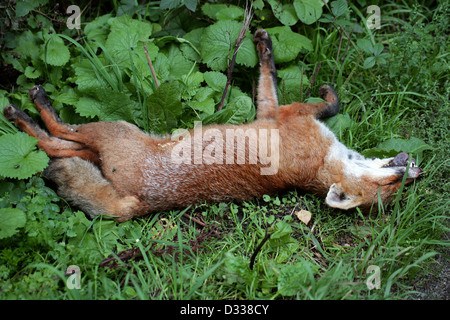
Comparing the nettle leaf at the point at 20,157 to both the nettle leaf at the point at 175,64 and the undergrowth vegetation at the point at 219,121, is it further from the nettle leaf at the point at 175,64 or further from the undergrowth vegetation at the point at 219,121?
the nettle leaf at the point at 175,64

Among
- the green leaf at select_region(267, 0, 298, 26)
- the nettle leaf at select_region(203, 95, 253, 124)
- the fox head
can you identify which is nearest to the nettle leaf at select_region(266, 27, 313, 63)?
the green leaf at select_region(267, 0, 298, 26)

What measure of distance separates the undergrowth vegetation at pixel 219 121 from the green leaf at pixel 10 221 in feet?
0.04

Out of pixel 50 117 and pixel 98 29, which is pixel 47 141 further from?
pixel 98 29

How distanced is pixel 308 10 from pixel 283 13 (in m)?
0.34

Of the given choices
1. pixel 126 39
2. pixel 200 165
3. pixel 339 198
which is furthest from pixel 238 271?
pixel 126 39

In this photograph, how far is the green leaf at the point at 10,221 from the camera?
361cm

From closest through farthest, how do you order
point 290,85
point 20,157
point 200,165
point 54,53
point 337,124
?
1. point 20,157
2. point 200,165
3. point 54,53
4. point 337,124
5. point 290,85

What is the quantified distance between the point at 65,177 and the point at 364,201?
3305mm

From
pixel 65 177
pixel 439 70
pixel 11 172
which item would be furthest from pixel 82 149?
pixel 439 70

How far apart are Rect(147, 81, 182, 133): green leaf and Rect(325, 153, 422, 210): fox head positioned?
2063 millimetres

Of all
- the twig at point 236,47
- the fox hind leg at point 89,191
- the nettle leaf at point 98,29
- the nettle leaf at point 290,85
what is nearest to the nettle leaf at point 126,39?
the nettle leaf at point 98,29

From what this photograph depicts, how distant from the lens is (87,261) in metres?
3.78

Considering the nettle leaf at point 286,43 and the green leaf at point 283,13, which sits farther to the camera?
the green leaf at point 283,13

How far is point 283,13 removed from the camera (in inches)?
213
